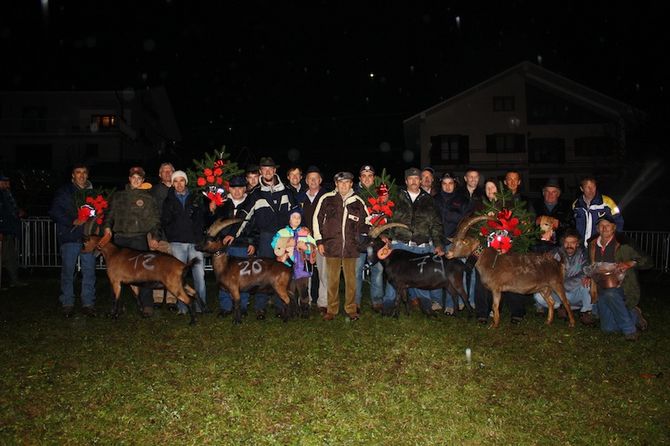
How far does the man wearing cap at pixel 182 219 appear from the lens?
341 inches

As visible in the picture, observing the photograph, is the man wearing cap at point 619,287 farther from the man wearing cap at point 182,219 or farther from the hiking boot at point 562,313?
the man wearing cap at point 182,219

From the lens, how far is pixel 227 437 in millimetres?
4410

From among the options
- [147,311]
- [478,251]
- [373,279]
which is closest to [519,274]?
[478,251]

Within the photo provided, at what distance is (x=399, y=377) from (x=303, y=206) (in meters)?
3.98

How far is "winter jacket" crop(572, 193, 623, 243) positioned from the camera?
8.48 m

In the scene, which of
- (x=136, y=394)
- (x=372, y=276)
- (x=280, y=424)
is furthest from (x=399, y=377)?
(x=372, y=276)

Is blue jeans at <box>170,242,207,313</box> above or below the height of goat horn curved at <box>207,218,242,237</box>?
below

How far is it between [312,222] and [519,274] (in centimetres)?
326

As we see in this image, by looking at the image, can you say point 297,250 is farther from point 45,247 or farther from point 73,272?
point 45,247

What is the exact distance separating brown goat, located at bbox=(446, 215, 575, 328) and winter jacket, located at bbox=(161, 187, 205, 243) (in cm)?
417

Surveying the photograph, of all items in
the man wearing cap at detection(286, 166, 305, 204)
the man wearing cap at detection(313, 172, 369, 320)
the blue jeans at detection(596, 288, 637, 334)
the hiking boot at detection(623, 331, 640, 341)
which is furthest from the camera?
the man wearing cap at detection(286, 166, 305, 204)

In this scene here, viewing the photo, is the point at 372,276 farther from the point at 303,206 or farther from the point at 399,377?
the point at 399,377

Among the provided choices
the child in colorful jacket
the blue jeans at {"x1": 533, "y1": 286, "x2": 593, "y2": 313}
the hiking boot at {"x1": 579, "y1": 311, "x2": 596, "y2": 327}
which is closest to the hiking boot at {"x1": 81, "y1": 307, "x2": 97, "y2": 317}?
the child in colorful jacket

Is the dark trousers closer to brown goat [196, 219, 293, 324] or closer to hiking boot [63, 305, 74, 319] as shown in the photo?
hiking boot [63, 305, 74, 319]
